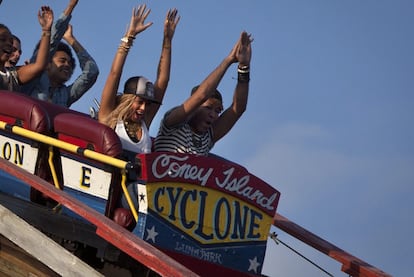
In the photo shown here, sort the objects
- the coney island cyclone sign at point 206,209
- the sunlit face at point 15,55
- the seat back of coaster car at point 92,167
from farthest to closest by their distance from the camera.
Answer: the sunlit face at point 15,55
the seat back of coaster car at point 92,167
the coney island cyclone sign at point 206,209

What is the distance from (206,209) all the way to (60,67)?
80.1 inches

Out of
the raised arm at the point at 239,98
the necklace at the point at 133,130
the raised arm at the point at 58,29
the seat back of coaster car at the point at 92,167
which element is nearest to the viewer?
the seat back of coaster car at the point at 92,167

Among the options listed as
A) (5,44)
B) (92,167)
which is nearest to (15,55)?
(5,44)

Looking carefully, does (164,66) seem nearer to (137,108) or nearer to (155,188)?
(137,108)

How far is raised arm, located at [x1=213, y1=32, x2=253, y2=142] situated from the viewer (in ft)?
20.8

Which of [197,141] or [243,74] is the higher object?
[243,74]

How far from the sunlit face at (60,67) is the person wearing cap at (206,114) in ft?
3.74

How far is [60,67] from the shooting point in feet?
21.9

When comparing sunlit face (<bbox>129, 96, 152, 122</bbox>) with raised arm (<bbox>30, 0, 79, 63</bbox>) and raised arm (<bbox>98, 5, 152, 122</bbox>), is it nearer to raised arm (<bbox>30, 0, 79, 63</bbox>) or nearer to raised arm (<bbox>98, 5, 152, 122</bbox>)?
raised arm (<bbox>98, 5, 152, 122</bbox>)

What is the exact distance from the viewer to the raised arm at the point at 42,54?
5984 millimetres

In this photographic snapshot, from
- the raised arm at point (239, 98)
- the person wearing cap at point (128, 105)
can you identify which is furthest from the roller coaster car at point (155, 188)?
the raised arm at point (239, 98)

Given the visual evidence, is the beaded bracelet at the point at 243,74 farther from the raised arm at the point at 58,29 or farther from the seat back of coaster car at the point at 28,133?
the seat back of coaster car at the point at 28,133

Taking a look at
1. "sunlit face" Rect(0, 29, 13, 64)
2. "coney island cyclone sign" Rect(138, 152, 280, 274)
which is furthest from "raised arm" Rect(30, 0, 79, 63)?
"coney island cyclone sign" Rect(138, 152, 280, 274)

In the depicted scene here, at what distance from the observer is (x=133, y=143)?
550cm
